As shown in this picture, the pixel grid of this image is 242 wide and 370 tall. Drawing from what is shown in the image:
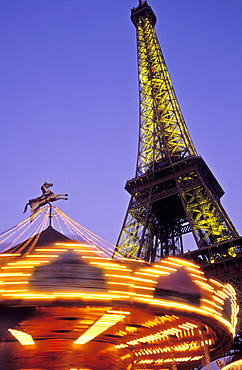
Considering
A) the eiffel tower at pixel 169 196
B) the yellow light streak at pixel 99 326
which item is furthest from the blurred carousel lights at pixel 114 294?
the eiffel tower at pixel 169 196

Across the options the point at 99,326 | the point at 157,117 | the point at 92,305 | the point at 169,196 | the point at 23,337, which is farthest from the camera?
the point at 157,117

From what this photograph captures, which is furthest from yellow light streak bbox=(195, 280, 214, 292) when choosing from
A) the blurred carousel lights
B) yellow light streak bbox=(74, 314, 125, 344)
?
yellow light streak bbox=(74, 314, 125, 344)

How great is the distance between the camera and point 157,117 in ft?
144

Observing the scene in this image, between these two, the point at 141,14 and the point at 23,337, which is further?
the point at 141,14

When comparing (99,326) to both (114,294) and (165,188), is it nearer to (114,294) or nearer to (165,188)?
(114,294)

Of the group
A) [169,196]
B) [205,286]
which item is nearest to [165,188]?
[169,196]

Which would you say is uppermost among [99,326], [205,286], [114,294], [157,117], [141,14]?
[141,14]

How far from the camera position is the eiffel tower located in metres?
30.0

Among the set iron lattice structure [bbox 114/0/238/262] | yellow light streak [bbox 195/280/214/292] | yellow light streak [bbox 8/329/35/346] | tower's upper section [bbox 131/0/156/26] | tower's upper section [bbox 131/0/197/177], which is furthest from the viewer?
tower's upper section [bbox 131/0/156/26]

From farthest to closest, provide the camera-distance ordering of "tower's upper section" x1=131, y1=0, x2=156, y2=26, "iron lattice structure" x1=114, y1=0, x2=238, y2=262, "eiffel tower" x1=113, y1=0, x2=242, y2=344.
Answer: "tower's upper section" x1=131, y1=0, x2=156, y2=26 → "iron lattice structure" x1=114, y1=0, x2=238, y2=262 → "eiffel tower" x1=113, y1=0, x2=242, y2=344

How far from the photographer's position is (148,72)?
4722cm

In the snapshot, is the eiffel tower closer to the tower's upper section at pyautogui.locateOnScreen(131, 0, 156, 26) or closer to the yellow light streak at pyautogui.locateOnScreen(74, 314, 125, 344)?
the tower's upper section at pyautogui.locateOnScreen(131, 0, 156, 26)

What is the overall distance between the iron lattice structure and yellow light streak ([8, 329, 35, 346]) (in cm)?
1885

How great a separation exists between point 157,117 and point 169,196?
1135cm
